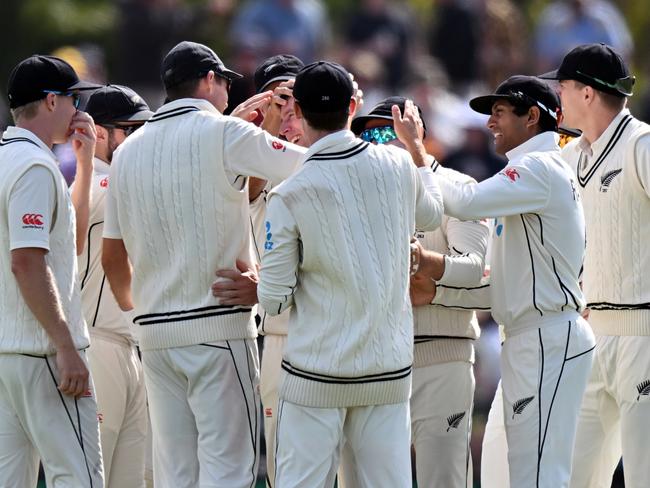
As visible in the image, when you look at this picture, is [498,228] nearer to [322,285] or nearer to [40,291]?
[322,285]

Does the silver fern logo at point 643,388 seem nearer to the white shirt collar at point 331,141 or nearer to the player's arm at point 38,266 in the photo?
the white shirt collar at point 331,141

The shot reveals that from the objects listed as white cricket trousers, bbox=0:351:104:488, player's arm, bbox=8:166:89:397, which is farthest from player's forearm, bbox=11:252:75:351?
white cricket trousers, bbox=0:351:104:488

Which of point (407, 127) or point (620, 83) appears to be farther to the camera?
point (620, 83)

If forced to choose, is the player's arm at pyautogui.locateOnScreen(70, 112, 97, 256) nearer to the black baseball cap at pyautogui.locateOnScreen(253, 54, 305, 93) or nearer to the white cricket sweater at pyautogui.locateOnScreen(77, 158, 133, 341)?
the white cricket sweater at pyautogui.locateOnScreen(77, 158, 133, 341)


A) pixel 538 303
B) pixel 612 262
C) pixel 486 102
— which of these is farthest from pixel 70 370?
pixel 612 262

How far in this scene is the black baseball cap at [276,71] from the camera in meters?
6.67

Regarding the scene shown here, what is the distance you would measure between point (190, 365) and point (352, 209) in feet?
3.49

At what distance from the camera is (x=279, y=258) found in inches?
201

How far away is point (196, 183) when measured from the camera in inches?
216

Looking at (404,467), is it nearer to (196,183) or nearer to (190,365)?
(190,365)

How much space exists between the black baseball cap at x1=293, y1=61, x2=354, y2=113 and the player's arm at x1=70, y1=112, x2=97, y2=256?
1.15m

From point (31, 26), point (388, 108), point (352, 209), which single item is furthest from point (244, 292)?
point (31, 26)

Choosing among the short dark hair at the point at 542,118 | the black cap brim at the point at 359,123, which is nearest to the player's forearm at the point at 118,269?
the black cap brim at the point at 359,123

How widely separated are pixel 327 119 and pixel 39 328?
A: 1.53 metres
